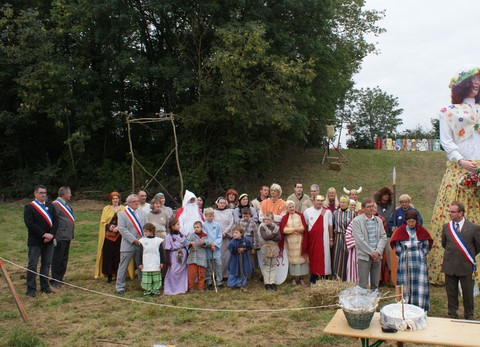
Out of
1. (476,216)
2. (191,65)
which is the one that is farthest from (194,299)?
(191,65)

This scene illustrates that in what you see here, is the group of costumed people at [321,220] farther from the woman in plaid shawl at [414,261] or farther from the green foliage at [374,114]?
the green foliage at [374,114]

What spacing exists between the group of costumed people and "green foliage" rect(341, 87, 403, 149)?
43222mm

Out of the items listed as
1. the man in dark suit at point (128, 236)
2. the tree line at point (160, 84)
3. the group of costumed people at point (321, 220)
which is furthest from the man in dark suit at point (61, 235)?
the tree line at point (160, 84)

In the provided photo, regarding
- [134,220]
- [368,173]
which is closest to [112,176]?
[368,173]

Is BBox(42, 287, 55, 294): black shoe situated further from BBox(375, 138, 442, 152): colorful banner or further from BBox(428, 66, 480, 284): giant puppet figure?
BBox(375, 138, 442, 152): colorful banner

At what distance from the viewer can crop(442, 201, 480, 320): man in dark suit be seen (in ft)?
19.5

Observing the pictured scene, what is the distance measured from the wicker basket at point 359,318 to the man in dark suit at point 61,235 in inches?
215

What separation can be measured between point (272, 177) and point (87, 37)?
1059 cm

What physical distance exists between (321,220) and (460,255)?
2.55 metres

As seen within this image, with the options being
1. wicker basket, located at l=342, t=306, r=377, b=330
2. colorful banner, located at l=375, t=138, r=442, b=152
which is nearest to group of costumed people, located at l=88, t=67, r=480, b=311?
wicker basket, located at l=342, t=306, r=377, b=330

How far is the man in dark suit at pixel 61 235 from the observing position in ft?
26.1

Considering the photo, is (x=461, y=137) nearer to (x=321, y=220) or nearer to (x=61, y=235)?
(x=321, y=220)

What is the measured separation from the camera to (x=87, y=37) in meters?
20.6

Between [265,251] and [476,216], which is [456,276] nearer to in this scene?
[476,216]
